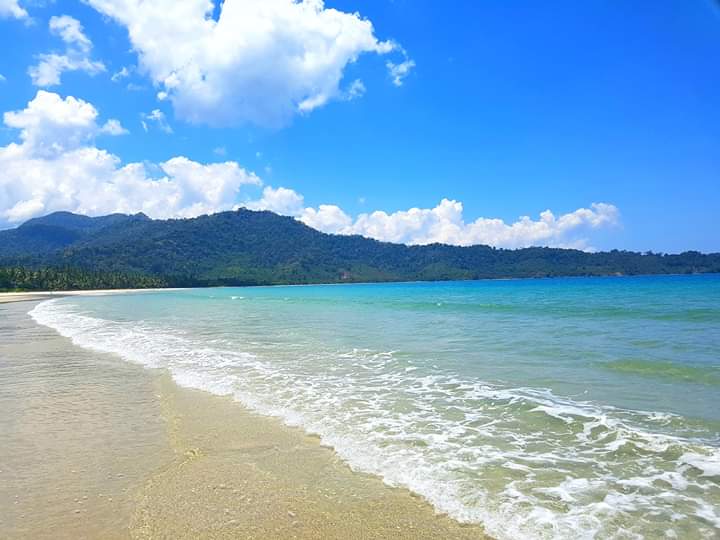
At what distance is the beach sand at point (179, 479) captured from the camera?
4891 millimetres

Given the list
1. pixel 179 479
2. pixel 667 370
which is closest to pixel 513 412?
pixel 179 479

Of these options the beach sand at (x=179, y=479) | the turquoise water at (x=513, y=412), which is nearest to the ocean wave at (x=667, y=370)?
the turquoise water at (x=513, y=412)

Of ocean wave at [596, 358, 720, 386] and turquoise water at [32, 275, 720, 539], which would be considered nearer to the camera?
turquoise water at [32, 275, 720, 539]

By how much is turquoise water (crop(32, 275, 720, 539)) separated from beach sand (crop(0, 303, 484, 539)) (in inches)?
24.8

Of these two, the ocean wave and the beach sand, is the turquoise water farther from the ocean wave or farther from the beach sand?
the beach sand

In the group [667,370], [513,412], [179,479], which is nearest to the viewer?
[179,479]

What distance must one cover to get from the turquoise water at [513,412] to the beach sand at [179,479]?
0.63 metres

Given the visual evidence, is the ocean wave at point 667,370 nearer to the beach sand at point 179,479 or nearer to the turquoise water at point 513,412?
the turquoise water at point 513,412

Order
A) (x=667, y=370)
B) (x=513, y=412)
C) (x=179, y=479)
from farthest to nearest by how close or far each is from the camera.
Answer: (x=667, y=370) → (x=513, y=412) → (x=179, y=479)

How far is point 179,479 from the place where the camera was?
242 inches

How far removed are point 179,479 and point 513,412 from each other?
21.2 feet

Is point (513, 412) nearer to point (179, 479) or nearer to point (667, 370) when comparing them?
point (179, 479)

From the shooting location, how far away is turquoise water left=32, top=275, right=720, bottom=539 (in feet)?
17.8

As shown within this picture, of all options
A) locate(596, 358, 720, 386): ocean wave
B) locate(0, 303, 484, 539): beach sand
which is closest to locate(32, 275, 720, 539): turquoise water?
locate(596, 358, 720, 386): ocean wave
